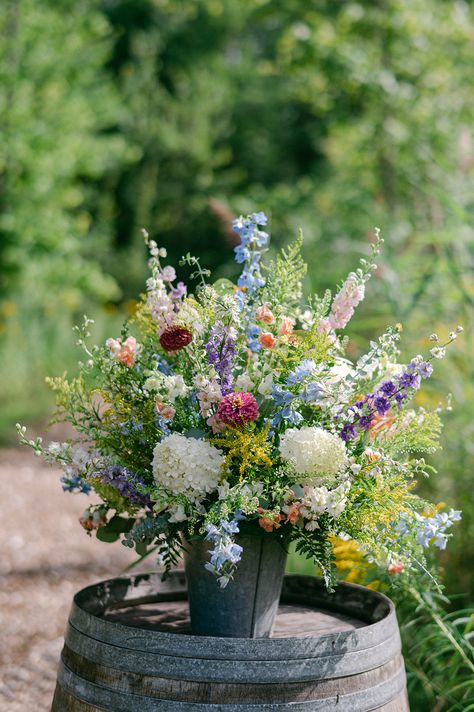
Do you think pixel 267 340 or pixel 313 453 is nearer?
pixel 313 453

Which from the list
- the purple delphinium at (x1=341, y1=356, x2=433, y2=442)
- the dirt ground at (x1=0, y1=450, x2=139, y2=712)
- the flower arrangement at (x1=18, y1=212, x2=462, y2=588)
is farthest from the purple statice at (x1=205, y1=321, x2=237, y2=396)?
the dirt ground at (x1=0, y1=450, x2=139, y2=712)

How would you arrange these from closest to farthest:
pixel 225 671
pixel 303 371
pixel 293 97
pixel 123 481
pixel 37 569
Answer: pixel 225 671 → pixel 303 371 → pixel 123 481 → pixel 37 569 → pixel 293 97

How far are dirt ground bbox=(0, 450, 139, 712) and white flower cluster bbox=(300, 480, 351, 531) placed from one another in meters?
1.63

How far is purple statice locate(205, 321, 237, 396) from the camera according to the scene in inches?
64.3

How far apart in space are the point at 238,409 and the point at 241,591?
0.40 meters

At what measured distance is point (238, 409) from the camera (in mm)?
1518

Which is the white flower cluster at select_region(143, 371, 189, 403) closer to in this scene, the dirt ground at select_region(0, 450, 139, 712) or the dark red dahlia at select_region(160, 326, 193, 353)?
the dark red dahlia at select_region(160, 326, 193, 353)

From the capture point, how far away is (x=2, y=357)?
7.82m

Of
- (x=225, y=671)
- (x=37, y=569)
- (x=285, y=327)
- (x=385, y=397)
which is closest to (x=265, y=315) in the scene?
(x=285, y=327)

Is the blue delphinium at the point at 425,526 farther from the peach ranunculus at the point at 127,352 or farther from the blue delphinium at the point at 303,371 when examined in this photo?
the peach ranunculus at the point at 127,352

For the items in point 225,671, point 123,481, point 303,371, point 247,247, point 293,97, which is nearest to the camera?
point 225,671

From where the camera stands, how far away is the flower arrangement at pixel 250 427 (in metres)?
1.53

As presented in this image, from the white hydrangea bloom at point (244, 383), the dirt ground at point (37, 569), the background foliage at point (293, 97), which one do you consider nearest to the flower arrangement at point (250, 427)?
the white hydrangea bloom at point (244, 383)

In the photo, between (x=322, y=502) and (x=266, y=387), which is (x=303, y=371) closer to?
(x=266, y=387)
